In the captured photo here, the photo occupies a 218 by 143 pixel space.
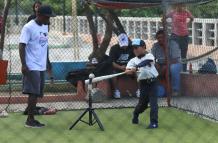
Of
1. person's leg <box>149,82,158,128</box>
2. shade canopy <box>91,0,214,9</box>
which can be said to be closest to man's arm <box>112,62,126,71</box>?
shade canopy <box>91,0,214,9</box>

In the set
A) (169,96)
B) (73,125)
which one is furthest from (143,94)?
(169,96)

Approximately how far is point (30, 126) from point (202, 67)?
3.26 m

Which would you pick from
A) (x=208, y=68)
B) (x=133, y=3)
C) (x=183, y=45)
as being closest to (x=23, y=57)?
(x=133, y=3)

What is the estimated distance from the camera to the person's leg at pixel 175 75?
10284 millimetres

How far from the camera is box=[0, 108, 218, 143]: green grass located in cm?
753

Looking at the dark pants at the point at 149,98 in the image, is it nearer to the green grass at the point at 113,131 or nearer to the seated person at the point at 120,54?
the green grass at the point at 113,131

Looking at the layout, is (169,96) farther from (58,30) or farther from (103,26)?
(58,30)

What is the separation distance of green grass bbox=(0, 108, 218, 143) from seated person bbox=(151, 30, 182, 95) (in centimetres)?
103

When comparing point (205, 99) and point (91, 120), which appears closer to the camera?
point (91, 120)

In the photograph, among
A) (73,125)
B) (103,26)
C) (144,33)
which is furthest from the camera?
(103,26)

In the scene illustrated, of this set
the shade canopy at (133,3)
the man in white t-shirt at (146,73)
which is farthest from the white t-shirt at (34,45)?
the shade canopy at (133,3)

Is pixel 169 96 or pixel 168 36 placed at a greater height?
pixel 168 36

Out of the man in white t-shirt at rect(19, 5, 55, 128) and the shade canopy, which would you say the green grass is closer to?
the man in white t-shirt at rect(19, 5, 55, 128)

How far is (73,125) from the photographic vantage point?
26.9ft
